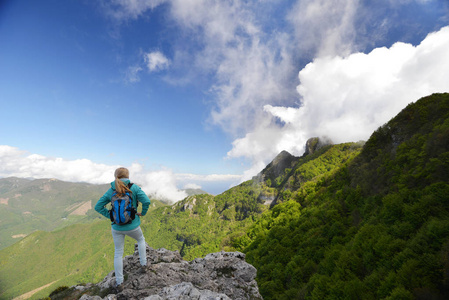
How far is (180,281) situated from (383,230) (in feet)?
56.7

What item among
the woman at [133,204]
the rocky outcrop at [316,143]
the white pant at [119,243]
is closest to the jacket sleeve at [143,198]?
the woman at [133,204]

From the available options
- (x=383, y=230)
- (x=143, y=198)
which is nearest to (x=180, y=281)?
(x=143, y=198)

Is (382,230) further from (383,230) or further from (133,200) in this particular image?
(133,200)

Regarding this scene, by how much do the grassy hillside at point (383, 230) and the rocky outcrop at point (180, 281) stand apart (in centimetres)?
782

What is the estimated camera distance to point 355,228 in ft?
71.8

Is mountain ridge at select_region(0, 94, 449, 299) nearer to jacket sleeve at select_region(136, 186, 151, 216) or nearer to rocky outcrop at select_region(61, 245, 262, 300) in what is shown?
rocky outcrop at select_region(61, 245, 262, 300)

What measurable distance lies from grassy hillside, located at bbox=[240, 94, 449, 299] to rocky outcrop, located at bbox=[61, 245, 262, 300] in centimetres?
782

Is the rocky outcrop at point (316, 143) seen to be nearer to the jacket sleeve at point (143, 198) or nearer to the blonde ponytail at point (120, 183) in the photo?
the jacket sleeve at point (143, 198)

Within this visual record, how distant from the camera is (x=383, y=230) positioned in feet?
50.0

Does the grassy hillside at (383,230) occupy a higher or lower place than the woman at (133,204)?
lower

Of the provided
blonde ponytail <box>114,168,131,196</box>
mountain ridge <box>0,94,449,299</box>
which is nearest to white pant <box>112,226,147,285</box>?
blonde ponytail <box>114,168,131,196</box>

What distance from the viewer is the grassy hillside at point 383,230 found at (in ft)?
32.4

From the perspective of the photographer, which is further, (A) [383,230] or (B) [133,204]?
(A) [383,230]

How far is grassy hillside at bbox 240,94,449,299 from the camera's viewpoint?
989 cm
